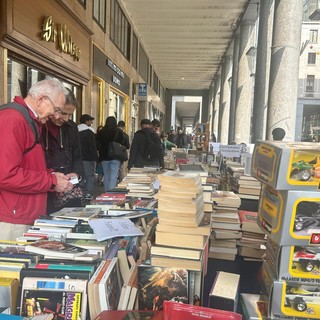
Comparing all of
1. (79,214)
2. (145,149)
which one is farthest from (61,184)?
(145,149)

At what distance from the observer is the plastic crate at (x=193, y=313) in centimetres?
115

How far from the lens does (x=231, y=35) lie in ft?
46.7

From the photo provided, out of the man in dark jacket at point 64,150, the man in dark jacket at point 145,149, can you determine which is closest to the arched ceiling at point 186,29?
the man in dark jacket at point 145,149

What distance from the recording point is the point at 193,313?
1.16 meters

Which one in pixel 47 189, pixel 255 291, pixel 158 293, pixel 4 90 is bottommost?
pixel 255 291

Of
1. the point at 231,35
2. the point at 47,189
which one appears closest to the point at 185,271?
the point at 47,189

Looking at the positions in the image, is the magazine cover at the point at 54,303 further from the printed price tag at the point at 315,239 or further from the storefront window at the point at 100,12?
the storefront window at the point at 100,12

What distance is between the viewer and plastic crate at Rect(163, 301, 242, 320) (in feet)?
3.78

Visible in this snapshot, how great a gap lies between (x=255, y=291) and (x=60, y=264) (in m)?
1.11

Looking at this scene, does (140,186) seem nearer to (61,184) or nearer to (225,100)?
(61,184)

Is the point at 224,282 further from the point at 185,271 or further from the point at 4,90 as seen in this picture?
the point at 4,90

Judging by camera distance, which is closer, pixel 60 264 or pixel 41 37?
pixel 60 264

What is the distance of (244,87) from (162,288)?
10339 millimetres

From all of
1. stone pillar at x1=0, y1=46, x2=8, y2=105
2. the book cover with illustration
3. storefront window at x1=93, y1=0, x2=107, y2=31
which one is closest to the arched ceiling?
storefront window at x1=93, y1=0, x2=107, y2=31
